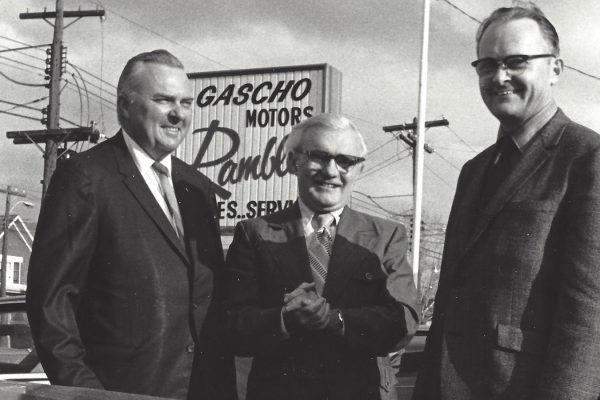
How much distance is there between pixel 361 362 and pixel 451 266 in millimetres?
638

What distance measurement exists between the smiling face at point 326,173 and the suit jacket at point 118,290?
461mm

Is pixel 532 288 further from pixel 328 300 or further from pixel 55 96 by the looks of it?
pixel 55 96

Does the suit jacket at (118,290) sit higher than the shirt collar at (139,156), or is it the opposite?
the shirt collar at (139,156)

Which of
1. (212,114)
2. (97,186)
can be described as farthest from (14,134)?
(97,186)

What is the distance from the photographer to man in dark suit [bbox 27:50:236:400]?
121 inches

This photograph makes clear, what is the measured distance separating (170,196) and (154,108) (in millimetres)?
331

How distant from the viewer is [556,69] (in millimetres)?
2793

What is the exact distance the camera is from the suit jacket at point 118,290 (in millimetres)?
3062

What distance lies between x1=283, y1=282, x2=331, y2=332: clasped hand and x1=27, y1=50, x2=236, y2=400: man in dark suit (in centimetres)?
39

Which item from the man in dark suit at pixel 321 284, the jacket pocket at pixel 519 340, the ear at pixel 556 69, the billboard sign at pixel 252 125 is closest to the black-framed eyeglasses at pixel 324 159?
the man in dark suit at pixel 321 284

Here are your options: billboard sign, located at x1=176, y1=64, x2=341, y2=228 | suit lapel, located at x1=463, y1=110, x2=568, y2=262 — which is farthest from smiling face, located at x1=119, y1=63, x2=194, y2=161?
billboard sign, located at x1=176, y1=64, x2=341, y2=228

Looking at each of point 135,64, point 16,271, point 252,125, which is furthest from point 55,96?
point 16,271

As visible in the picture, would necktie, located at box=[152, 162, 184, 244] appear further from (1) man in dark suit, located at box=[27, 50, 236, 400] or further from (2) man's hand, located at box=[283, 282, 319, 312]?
(2) man's hand, located at box=[283, 282, 319, 312]

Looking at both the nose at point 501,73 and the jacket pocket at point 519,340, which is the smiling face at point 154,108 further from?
the jacket pocket at point 519,340
